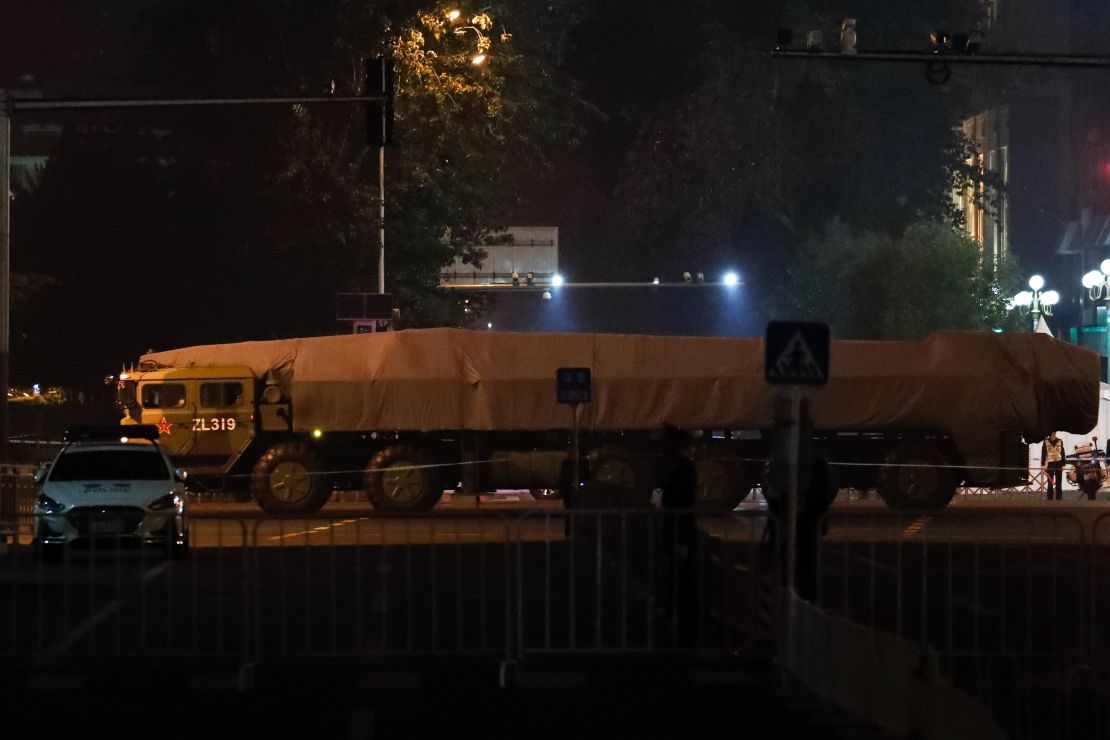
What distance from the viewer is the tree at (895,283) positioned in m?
70.6

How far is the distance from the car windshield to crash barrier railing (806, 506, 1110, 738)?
29.4 ft

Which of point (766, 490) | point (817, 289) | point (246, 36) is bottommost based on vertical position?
point (766, 490)

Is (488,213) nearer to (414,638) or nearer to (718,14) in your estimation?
(718,14)

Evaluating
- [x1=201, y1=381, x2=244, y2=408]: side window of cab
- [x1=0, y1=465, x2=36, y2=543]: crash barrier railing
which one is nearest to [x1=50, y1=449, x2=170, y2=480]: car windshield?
[x1=0, y1=465, x2=36, y2=543]: crash barrier railing

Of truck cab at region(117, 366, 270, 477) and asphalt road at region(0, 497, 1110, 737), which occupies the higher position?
truck cab at region(117, 366, 270, 477)

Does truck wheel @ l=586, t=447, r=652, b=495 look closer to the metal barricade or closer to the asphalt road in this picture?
→ the metal barricade

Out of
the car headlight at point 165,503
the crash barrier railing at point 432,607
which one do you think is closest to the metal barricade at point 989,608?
the crash barrier railing at point 432,607

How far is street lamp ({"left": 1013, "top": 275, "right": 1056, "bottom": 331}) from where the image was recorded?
66713 millimetres

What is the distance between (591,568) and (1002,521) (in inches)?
274

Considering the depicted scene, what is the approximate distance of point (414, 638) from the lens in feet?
50.4

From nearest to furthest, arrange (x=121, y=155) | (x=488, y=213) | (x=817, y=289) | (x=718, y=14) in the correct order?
1. (x=121, y=155)
2. (x=488, y=213)
3. (x=817, y=289)
4. (x=718, y=14)

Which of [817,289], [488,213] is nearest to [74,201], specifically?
[488,213]

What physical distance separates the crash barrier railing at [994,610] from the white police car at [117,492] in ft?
26.1

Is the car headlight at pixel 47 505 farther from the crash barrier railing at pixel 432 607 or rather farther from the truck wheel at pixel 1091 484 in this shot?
the truck wheel at pixel 1091 484
